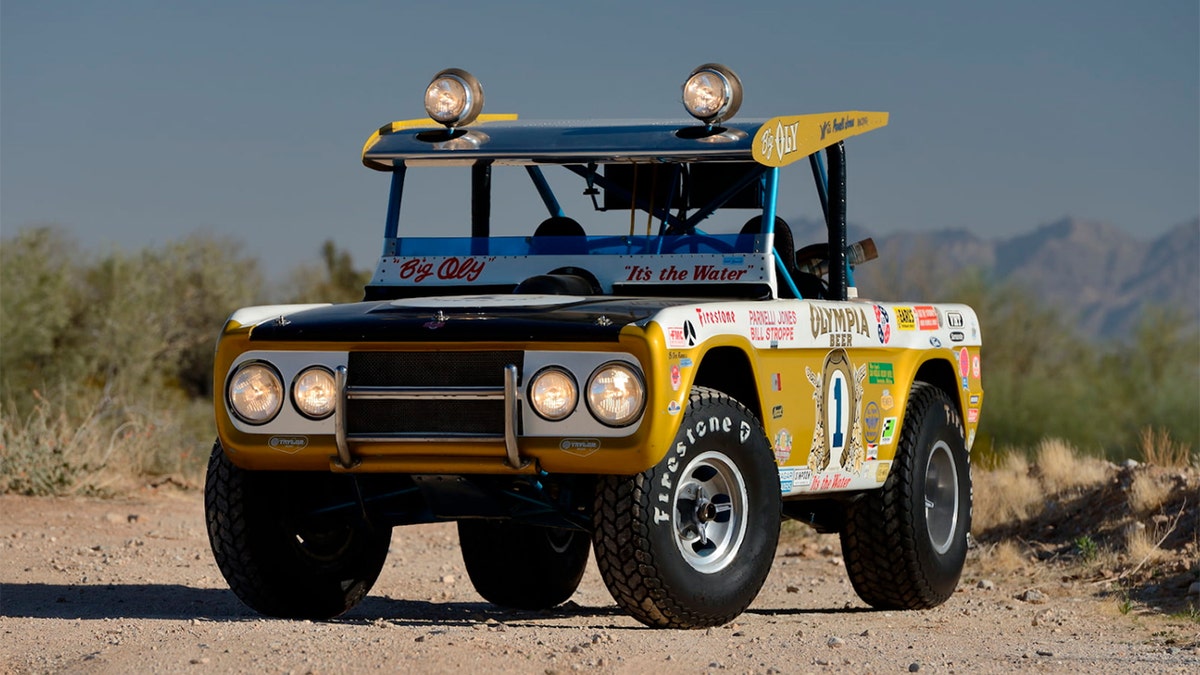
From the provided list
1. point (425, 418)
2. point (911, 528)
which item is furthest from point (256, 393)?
point (911, 528)

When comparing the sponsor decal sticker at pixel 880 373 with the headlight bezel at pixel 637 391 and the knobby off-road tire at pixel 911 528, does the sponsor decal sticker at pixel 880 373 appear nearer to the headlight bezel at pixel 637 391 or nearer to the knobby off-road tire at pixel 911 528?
the knobby off-road tire at pixel 911 528

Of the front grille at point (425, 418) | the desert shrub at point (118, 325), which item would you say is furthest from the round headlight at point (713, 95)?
the desert shrub at point (118, 325)

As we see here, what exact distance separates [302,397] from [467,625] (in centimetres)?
121

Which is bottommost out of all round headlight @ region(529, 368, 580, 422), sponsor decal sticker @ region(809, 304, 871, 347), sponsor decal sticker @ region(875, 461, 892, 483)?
sponsor decal sticker @ region(875, 461, 892, 483)

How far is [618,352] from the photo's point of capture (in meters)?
6.67

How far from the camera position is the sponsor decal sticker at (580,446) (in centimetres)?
671

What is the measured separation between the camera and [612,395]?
6.70 m

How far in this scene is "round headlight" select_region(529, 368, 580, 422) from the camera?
22.1 ft

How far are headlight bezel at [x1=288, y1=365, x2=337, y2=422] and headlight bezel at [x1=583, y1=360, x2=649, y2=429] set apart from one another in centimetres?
106

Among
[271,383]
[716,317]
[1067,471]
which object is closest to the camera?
[716,317]

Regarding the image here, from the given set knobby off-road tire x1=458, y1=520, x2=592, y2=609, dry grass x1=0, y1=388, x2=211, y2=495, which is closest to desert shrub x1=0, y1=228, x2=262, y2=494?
dry grass x1=0, y1=388, x2=211, y2=495

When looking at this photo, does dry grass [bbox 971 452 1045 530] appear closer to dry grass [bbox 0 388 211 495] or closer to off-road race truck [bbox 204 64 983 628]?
off-road race truck [bbox 204 64 983 628]

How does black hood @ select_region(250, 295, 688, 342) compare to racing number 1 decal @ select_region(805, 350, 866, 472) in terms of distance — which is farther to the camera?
racing number 1 decal @ select_region(805, 350, 866, 472)

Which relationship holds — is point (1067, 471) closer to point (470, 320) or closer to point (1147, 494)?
point (1147, 494)
